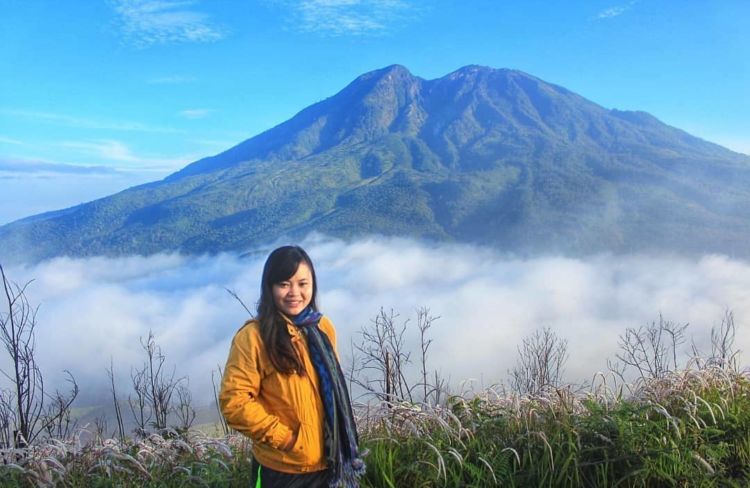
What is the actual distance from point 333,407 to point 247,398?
0.43 m

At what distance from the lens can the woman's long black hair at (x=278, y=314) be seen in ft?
8.68

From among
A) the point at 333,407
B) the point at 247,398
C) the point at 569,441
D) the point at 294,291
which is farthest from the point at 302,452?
the point at 569,441

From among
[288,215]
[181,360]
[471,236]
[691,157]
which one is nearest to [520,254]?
[471,236]

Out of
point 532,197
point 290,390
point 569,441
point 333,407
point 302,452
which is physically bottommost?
point 569,441

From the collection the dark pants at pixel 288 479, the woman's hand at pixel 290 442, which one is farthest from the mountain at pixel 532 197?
the woman's hand at pixel 290 442

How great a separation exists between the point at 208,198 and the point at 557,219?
11407 cm

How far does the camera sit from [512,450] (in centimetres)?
344

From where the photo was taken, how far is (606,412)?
12.8 ft

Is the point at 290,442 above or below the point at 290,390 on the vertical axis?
below

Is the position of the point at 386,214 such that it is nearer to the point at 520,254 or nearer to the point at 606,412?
the point at 520,254

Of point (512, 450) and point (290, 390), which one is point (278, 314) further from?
point (512, 450)

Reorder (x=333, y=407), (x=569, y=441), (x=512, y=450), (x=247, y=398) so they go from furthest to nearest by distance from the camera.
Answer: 1. (x=569, y=441)
2. (x=512, y=450)
3. (x=333, y=407)
4. (x=247, y=398)

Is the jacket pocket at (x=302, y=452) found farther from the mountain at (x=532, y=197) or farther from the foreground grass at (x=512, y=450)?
the mountain at (x=532, y=197)

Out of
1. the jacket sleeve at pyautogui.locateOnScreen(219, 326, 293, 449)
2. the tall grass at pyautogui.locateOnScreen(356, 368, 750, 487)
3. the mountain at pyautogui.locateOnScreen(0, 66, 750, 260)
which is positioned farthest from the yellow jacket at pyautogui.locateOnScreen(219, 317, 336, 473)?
the mountain at pyautogui.locateOnScreen(0, 66, 750, 260)
